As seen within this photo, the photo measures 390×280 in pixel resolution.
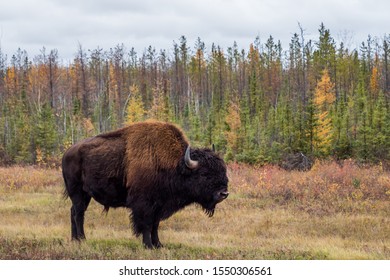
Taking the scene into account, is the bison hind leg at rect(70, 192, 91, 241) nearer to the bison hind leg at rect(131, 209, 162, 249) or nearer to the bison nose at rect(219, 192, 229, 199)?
the bison hind leg at rect(131, 209, 162, 249)

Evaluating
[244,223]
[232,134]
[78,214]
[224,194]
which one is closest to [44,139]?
[232,134]

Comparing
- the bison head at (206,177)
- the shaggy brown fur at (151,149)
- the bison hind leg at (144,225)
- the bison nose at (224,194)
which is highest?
the shaggy brown fur at (151,149)

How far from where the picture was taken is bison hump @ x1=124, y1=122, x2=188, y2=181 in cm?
942

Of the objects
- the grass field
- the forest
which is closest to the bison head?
the grass field

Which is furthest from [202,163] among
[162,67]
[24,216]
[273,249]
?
[162,67]

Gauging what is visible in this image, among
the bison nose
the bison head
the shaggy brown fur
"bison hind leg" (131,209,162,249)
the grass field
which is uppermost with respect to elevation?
the shaggy brown fur

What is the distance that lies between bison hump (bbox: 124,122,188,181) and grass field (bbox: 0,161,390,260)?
5.05 ft

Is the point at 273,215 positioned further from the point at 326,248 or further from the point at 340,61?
the point at 340,61

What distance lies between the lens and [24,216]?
1374 cm

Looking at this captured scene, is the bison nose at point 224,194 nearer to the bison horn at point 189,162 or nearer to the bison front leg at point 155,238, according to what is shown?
the bison horn at point 189,162

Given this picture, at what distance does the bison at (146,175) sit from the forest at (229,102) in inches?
699

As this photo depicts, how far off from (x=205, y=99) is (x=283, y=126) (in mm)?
44618

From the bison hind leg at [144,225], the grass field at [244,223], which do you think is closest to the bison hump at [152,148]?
the bison hind leg at [144,225]

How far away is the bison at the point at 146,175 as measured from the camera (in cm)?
930
